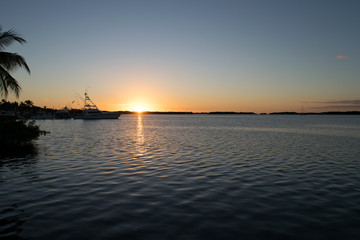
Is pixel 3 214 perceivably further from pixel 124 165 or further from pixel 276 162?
pixel 276 162

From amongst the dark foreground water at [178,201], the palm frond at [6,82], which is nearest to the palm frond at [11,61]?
the palm frond at [6,82]

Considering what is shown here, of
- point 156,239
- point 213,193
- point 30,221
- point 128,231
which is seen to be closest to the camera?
point 156,239

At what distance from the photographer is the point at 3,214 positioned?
26.6ft

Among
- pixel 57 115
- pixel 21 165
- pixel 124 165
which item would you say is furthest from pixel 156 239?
pixel 57 115

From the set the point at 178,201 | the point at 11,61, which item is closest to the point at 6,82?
the point at 11,61

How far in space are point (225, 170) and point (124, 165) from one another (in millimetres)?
7114

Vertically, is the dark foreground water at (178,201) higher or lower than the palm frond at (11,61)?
lower

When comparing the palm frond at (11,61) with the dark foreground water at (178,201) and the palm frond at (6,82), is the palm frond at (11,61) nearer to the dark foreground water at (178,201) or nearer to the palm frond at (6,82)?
the palm frond at (6,82)

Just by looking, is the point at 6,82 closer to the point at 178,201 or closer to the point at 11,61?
the point at 11,61

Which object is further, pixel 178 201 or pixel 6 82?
pixel 6 82

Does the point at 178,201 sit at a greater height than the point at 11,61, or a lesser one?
lesser

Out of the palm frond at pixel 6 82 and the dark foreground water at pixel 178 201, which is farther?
the palm frond at pixel 6 82

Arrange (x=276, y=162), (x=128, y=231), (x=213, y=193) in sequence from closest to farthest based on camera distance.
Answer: (x=128, y=231), (x=213, y=193), (x=276, y=162)

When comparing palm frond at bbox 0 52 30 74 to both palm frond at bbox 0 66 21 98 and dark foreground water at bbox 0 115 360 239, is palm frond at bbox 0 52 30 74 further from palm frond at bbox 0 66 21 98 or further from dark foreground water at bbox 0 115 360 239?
dark foreground water at bbox 0 115 360 239
